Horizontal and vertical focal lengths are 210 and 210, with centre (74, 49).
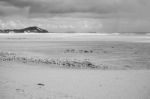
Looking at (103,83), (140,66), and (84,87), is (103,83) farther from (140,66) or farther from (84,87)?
(140,66)

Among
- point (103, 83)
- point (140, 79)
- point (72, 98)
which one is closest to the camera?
point (72, 98)

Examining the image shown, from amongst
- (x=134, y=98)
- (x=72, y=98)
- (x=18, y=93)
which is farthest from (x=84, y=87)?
(x=18, y=93)

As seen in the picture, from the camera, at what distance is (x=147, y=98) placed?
7.29 m

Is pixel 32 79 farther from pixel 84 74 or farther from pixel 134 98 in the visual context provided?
pixel 134 98

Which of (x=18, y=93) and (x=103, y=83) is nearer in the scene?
(x=18, y=93)

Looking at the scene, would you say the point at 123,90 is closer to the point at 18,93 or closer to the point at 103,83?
the point at 103,83

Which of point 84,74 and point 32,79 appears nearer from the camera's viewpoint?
point 32,79

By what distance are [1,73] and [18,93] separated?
3974mm

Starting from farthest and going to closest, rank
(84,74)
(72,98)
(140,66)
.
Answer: (140,66), (84,74), (72,98)

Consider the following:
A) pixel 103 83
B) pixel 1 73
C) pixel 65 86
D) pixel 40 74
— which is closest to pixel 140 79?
pixel 103 83

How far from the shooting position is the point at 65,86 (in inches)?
338

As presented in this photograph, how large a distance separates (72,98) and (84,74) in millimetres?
3747

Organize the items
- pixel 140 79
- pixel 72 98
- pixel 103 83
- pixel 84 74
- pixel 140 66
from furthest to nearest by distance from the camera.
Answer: pixel 140 66
pixel 84 74
pixel 140 79
pixel 103 83
pixel 72 98

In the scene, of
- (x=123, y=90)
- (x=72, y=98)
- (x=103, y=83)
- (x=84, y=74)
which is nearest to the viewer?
(x=72, y=98)
